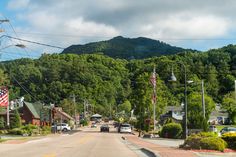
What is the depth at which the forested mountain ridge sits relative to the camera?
238ft

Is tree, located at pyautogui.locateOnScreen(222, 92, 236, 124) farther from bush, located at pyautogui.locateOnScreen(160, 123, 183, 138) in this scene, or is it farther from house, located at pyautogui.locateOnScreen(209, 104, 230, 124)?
bush, located at pyautogui.locateOnScreen(160, 123, 183, 138)

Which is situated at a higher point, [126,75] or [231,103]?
[126,75]

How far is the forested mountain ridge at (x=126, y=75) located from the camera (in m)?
72.6

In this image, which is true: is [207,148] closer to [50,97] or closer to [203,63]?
[203,63]

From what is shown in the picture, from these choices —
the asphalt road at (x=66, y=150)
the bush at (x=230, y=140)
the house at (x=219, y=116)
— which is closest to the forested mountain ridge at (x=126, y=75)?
the house at (x=219, y=116)

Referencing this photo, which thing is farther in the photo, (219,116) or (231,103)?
(219,116)

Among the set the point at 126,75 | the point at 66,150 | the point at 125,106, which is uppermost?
the point at 126,75

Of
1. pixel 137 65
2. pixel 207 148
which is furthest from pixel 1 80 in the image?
pixel 137 65

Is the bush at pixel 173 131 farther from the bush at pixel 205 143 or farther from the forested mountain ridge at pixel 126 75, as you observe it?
the bush at pixel 205 143

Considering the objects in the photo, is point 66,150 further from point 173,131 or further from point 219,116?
point 219,116

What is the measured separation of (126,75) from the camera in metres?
101

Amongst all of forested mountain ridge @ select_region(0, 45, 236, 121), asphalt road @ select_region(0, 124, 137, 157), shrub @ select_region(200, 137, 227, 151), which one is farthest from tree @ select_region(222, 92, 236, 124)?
→ shrub @ select_region(200, 137, 227, 151)

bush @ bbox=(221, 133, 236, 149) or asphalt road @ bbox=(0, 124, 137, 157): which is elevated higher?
bush @ bbox=(221, 133, 236, 149)

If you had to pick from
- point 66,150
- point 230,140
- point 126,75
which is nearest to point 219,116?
point 126,75
